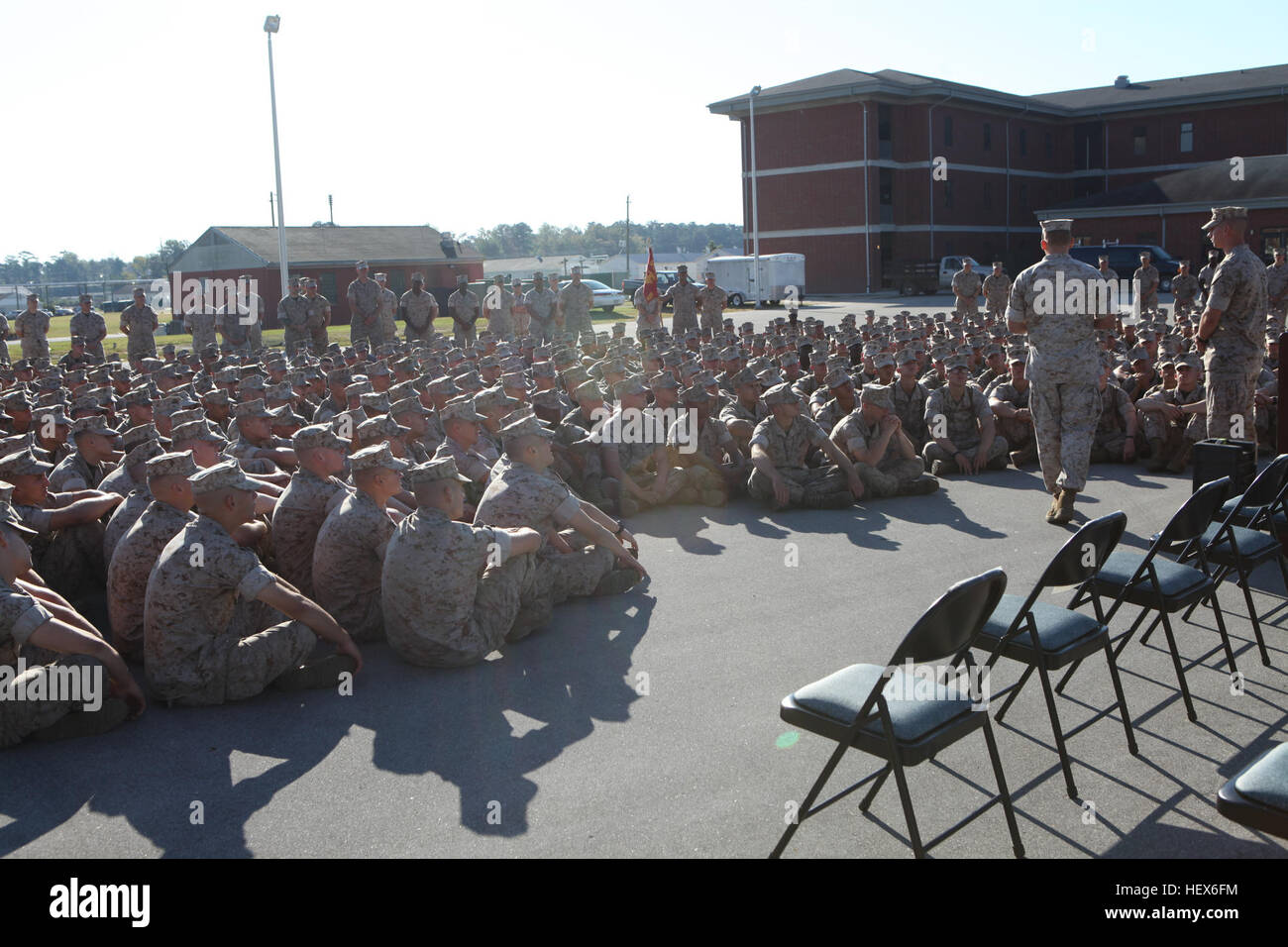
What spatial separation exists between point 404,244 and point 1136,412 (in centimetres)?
4407

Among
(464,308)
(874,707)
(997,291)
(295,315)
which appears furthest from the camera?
(997,291)

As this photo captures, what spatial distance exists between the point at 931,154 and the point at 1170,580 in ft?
165

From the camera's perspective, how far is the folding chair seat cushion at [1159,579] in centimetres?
499

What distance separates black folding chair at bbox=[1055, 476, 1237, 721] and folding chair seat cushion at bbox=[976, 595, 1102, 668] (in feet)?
0.68

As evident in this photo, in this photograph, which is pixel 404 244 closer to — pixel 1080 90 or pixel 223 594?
pixel 1080 90

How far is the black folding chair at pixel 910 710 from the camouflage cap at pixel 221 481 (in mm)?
3214

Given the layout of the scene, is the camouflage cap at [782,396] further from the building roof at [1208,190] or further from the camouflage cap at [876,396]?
the building roof at [1208,190]

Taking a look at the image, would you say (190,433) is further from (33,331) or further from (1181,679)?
(33,331)

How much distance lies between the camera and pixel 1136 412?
37.8 feet

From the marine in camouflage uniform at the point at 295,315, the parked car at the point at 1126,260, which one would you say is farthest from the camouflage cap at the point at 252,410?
the parked car at the point at 1126,260

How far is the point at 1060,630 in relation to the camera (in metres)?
4.45

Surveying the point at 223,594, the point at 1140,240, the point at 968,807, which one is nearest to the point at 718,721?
the point at 968,807

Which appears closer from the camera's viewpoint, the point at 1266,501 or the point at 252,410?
the point at 1266,501

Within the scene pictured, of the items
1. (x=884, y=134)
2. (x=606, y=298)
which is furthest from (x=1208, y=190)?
(x=606, y=298)
